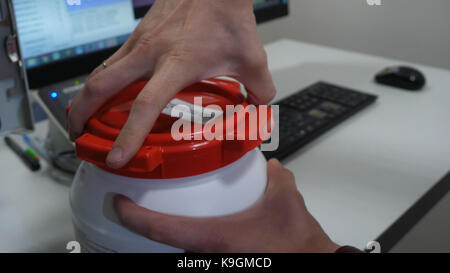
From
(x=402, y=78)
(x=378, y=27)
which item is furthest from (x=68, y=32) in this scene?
(x=378, y=27)

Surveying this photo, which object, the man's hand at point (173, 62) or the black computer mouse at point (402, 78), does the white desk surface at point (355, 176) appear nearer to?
the black computer mouse at point (402, 78)

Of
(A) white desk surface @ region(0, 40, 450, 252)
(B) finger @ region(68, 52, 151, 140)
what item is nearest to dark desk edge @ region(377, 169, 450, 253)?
(A) white desk surface @ region(0, 40, 450, 252)

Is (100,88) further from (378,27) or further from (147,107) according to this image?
(378,27)

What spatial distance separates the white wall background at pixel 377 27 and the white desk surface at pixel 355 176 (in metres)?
0.74

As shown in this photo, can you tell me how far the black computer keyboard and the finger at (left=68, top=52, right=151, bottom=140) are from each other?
0.27 m

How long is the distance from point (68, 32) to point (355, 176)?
0.46 meters

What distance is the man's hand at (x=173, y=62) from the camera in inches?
13.3

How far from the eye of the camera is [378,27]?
1636mm

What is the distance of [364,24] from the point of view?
1665 millimetres

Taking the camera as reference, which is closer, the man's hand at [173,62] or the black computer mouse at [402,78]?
the man's hand at [173,62]

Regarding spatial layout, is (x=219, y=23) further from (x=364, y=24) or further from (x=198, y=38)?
(x=364, y=24)

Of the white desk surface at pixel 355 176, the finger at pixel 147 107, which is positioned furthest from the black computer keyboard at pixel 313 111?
the finger at pixel 147 107

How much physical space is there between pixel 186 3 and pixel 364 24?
140cm
